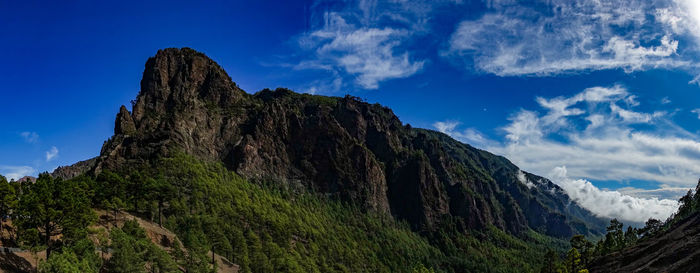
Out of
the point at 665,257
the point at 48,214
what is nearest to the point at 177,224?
the point at 48,214

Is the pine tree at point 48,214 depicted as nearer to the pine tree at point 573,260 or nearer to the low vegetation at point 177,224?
the low vegetation at point 177,224

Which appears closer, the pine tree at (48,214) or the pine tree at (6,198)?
the pine tree at (6,198)

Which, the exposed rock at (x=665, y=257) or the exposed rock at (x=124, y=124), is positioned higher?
the exposed rock at (x=124, y=124)

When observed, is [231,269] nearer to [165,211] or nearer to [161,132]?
[165,211]

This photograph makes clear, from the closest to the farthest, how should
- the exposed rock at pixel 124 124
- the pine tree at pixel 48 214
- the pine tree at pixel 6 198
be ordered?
the pine tree at pixel 6 198, the pine tree at pixel 48 214, the exposed rock at pixel 124 124

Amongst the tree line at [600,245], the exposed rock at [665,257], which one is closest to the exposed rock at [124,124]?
the tree line at [600,245]

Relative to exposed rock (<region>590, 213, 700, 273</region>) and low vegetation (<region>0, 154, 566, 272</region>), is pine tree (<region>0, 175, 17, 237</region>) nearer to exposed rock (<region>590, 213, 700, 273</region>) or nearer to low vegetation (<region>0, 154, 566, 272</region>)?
low vegetation (<region>0, 154, 566, 272</region>)

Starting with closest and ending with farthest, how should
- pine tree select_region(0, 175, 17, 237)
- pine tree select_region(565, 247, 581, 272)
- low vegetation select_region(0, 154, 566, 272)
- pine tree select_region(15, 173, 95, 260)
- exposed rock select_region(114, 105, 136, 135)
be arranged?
pine tree select_region(0, 175, 17, 237), pine tree select_region(15, 173, 95, 260), low vegetation select_region(0, 154, 566, 272), pine tree select_region(565, 247, 581, 272), exposed rock select_region(114, 105, 136, 135)

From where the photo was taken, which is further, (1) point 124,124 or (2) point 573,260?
(1) point 124,124

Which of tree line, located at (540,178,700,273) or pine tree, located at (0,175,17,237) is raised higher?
pine tree, located at (0,175,17,237)

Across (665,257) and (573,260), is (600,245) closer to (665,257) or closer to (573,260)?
(573,260)

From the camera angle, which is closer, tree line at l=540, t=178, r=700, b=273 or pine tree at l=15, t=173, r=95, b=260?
pine tree at l=15, t=173, r=95, b=260

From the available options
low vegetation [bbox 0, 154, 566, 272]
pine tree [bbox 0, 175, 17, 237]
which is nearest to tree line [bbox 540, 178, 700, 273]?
low vegetation [bbox 0, 154, 566, 272]

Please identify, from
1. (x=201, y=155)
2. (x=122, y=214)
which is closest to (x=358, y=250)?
(x=201, y=155)
